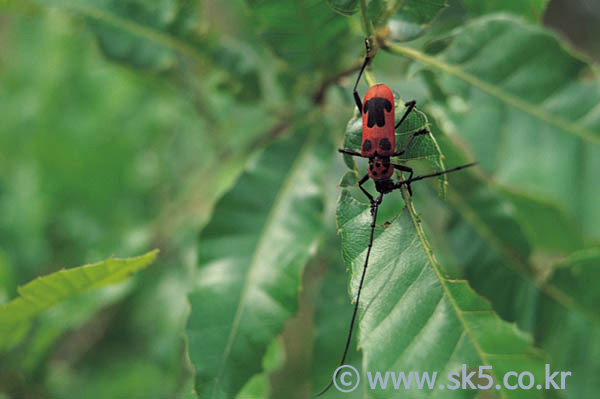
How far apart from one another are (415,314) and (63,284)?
66 cm

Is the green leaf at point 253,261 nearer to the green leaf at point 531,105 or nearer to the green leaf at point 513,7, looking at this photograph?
the green leaf at point 531,105

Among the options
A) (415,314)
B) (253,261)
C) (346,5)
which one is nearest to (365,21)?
(346,5)

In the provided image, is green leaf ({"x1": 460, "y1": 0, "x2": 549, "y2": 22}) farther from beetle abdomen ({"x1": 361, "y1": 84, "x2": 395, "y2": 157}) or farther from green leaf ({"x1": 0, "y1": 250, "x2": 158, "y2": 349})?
green leaf ({"x1": 0, "y1": 250, "x2": 158, "y2": 349})

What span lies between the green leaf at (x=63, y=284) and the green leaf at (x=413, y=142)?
1.36 feet

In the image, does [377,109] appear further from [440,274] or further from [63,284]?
[63,284]

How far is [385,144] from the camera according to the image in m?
0.84

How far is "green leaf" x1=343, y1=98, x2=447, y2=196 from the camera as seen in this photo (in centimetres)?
73

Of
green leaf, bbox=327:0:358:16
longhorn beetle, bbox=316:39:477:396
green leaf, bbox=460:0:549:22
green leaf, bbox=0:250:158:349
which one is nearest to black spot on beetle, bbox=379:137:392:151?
longhorn beetle, bbox=316:39:477:396

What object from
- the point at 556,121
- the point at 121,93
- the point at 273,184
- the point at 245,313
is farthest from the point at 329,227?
the point at 121,93

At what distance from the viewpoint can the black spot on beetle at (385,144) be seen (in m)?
0.83

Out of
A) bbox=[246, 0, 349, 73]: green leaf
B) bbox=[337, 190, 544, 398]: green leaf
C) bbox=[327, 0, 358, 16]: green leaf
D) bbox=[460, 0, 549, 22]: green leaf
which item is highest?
bbox=[460, 0, 549, 22]: green leaf

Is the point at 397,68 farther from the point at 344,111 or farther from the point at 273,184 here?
the point at 273,184

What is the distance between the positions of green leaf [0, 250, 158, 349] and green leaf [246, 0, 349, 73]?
2.06ft

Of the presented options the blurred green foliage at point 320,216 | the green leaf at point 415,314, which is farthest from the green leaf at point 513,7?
the green leaf at point 415,314
